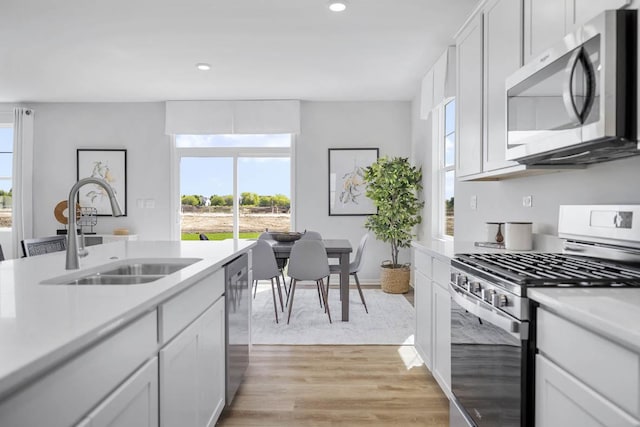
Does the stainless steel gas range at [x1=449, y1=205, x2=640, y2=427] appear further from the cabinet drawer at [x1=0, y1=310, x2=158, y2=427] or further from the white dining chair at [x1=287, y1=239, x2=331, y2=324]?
the white dining chair at [x1=287, y1=239, x2=331, y2=324]

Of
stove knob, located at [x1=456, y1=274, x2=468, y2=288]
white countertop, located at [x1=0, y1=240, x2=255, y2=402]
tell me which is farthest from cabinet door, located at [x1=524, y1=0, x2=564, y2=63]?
white countertop, located at [x1=0, y1=240, x2=255, y2=402]

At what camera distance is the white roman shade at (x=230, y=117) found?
5730 millimetres

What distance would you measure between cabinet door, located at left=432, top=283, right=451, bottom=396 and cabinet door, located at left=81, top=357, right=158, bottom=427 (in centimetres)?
146

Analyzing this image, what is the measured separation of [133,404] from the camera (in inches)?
42.5

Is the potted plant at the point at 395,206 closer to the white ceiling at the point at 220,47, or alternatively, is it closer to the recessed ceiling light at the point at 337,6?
the white ceiling at the point at 220,47

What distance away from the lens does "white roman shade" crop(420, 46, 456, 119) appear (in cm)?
389

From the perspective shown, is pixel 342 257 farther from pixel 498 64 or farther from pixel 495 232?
pixel 498 64

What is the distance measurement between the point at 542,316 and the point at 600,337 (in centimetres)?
27

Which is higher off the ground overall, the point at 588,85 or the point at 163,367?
the point at 588,85

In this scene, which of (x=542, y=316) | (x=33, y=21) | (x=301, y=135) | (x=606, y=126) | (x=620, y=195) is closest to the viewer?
(x=542, y=316)

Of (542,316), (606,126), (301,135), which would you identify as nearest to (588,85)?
(606,126)

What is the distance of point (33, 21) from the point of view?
3318 mm

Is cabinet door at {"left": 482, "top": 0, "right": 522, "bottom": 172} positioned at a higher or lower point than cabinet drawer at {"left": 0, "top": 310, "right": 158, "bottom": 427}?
→ higher

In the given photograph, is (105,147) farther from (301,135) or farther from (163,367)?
(163,367)
